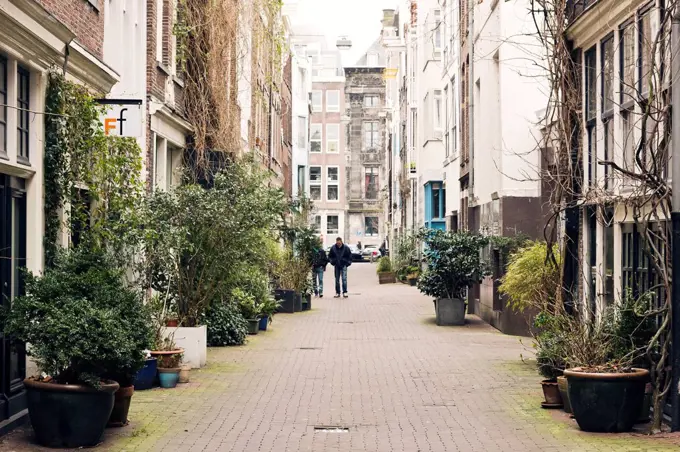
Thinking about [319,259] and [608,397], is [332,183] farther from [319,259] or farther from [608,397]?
[608,397]

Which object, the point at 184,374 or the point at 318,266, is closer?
the point at 184,374

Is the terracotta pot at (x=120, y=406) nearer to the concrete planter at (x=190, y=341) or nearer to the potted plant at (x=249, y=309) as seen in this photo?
the concrete planter at (x=190, y=341)

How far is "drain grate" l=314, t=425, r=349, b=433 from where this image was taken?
10258 millimetres

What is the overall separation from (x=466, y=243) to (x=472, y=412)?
35.7 ft

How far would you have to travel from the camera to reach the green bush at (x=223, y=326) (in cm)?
1803

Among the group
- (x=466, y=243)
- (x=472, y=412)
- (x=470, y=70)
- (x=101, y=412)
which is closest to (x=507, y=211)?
(x=466, y=243)

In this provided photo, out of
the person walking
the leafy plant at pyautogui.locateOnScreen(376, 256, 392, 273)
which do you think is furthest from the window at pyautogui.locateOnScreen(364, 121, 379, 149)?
the person walking

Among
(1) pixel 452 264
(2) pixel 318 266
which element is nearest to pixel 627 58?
(1) pixel 452 264

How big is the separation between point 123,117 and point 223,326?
6296 millimetres

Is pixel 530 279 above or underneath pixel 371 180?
underneath

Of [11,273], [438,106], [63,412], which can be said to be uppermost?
[438,106]

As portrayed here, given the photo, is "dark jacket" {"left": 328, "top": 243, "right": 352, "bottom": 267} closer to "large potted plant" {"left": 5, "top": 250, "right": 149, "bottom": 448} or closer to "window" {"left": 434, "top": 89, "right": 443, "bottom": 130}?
"window" {"left": 434, "top": 89, "right": 443, "bottom": 130}

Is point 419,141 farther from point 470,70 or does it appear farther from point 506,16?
point 506,16

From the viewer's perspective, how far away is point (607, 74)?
13055mm
